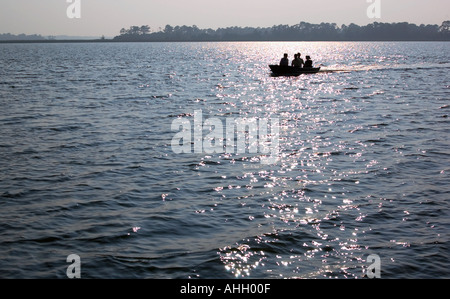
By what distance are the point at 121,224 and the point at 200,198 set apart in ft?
8.29

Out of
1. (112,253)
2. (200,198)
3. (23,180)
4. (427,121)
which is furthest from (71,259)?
(427,121)

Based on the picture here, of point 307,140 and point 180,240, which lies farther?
point 307,140

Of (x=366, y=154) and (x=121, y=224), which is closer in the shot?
(x=121, y=224)

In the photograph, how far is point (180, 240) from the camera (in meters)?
10.4

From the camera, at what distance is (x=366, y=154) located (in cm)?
1802

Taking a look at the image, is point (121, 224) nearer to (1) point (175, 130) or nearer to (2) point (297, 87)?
(1) point (175, 130)

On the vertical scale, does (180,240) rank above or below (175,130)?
below

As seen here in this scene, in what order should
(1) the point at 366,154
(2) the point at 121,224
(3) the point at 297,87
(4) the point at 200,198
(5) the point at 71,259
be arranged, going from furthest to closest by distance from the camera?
(3) the point at 297,87, (1) the point at 366,154, (4) the point at 200,198, (2) the point at 121,224, (5) the point at 71,259

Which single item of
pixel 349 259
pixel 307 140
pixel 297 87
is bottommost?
pixel 349 259

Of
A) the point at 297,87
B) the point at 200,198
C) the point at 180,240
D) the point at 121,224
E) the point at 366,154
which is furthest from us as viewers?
the point at 297,87
